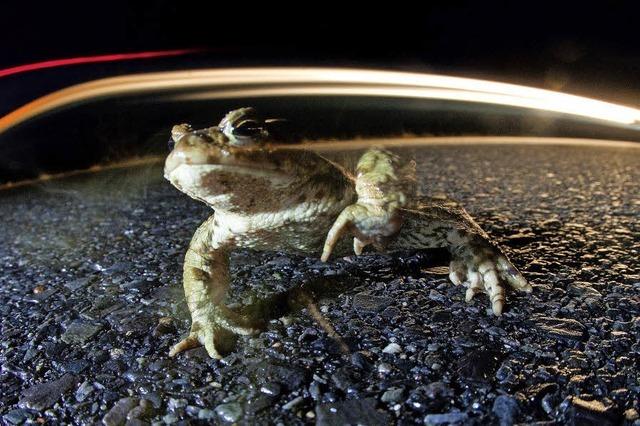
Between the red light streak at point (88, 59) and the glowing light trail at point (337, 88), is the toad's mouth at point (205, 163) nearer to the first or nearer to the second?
the red light streak at point (88, 59)

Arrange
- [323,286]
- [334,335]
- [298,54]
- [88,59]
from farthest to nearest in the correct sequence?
[298,54] → [88,59] → [323,286] → [334,335]

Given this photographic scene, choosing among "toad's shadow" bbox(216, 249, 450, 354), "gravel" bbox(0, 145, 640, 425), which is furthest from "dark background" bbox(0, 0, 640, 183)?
"toad's shadow" bbox(216, 249, 450, 354)

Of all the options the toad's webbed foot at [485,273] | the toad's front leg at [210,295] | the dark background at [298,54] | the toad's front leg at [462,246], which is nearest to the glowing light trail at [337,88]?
the dark background at [298,54]

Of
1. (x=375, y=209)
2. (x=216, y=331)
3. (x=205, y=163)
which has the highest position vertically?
(x=205, y=163)

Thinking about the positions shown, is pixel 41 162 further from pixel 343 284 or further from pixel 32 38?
pixel 343 284

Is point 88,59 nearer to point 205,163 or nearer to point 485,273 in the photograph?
point 205,163

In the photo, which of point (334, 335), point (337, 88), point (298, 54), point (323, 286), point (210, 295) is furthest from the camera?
point (298, 54)

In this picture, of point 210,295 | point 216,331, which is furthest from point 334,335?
point 210,295
